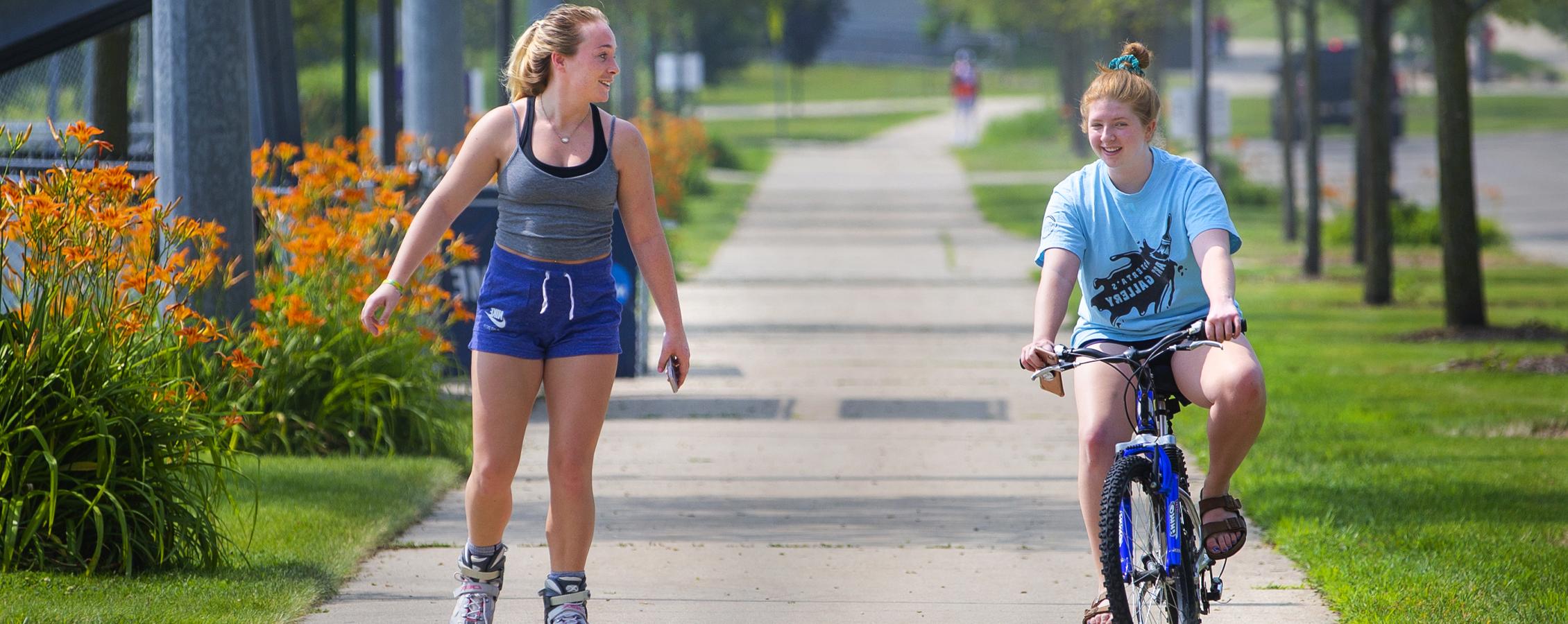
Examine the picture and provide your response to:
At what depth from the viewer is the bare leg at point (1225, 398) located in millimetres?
4754

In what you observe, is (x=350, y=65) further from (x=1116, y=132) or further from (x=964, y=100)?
(x=964, y=100)

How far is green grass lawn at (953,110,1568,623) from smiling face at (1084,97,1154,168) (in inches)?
62.3

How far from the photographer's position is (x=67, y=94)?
18391mm

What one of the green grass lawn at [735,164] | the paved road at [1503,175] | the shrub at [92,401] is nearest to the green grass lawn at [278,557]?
the shrub at [92,401]

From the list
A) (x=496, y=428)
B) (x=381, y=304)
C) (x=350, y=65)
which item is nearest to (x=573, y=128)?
(x=381, y=304)

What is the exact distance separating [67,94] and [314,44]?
45.0 ft

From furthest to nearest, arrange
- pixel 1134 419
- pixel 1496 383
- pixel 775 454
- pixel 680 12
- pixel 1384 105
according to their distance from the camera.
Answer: pixel 680 12 < pixel 1384 105 < pixel 1496 383 < pixel 775 454 < pixel 1134 419

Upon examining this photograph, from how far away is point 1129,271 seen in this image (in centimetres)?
500

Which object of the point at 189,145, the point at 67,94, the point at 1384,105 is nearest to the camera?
the point at 189,145

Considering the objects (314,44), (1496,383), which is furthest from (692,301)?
(314,44)

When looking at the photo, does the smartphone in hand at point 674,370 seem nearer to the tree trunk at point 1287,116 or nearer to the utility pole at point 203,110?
the utility pole at point 203,110

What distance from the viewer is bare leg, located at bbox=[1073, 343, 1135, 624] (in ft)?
16.2

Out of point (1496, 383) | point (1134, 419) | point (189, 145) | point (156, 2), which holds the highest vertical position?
point (156, 2)

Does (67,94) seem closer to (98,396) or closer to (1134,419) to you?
(98,396)
